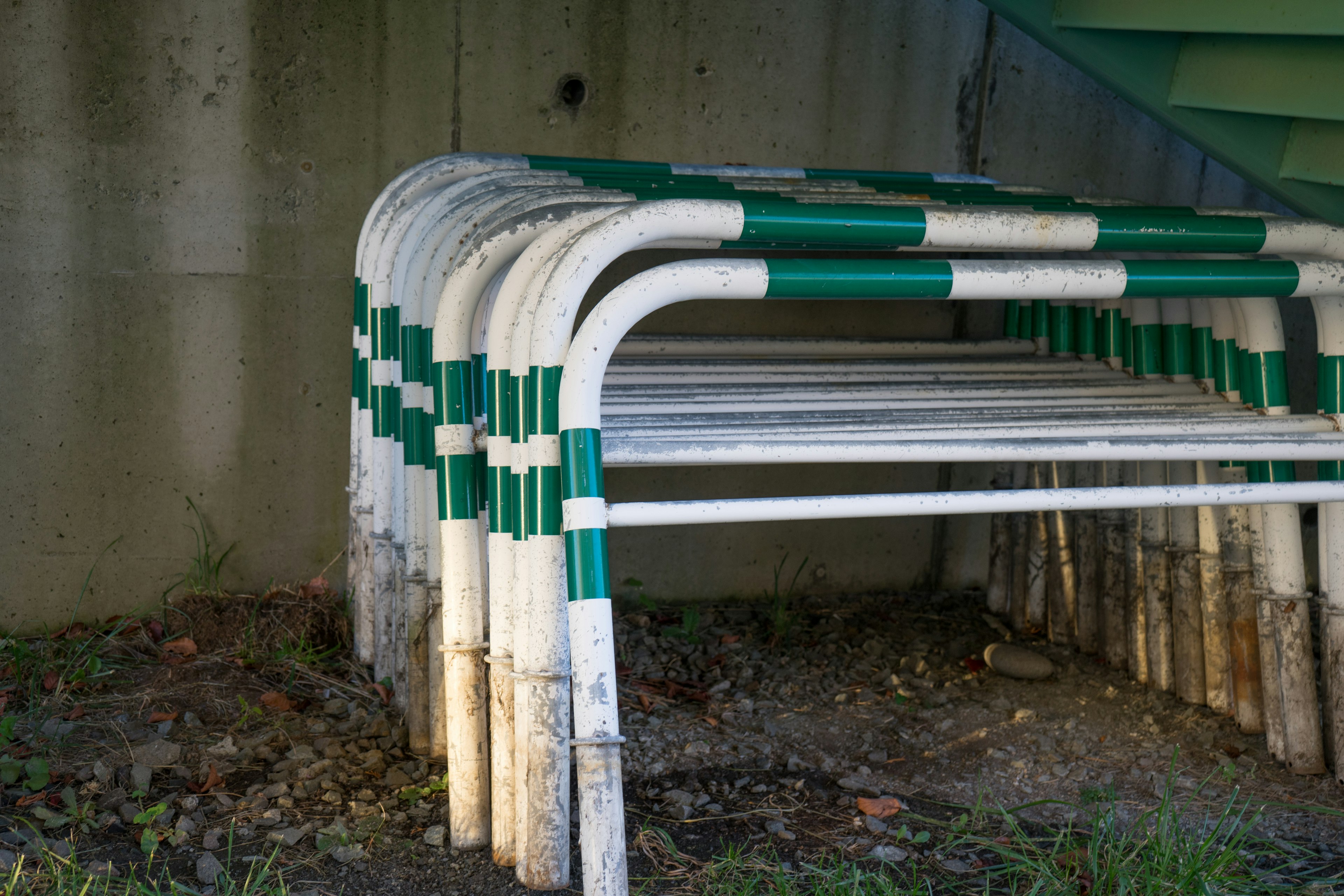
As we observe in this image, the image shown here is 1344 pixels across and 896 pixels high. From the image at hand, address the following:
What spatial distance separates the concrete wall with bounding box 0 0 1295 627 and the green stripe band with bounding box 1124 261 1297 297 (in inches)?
63.6

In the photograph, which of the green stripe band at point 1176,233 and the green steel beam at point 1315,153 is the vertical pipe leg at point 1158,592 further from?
the green stripe band at point 1176,233

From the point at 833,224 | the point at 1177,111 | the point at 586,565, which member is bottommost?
the point at 586,565

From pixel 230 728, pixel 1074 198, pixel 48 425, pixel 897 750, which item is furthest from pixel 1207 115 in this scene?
pixel 48 425

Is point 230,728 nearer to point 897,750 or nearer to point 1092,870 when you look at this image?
point 897,750

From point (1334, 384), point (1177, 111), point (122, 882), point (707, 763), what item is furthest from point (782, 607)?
point (122, 882)

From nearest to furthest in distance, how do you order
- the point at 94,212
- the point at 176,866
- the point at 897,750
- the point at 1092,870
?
the point at 1092,870
the point at 176,866
the point at 897,750
the point at 94,212

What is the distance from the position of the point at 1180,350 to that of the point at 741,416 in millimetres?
1181

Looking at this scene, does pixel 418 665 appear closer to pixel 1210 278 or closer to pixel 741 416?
pixel 741 416

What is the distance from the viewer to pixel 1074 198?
8.73 feet

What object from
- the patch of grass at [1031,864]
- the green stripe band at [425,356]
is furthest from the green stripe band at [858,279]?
the patch of grass at [1031,864]

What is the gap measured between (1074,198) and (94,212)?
253 cm

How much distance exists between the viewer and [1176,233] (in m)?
1.88

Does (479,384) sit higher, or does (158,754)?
(479,384)

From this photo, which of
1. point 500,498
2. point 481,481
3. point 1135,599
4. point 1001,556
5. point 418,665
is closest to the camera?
point 500,498
